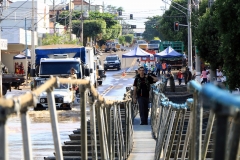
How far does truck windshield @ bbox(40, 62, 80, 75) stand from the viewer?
2921 centimetres

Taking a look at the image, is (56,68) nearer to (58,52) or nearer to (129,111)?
(58,52)

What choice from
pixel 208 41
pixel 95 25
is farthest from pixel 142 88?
pixel 95 25

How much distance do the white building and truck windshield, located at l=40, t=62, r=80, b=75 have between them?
30.8 m

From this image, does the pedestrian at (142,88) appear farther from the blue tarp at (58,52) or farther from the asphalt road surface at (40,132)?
the blue tarp at (58,52)

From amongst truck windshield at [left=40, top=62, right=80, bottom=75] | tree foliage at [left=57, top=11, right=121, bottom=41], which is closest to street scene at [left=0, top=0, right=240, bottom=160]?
truck windshield at [left=40, top=62, right=80, bottom=75]

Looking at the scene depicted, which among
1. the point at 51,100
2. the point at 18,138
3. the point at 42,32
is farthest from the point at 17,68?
the point at 51,100

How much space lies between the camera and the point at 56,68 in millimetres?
29312

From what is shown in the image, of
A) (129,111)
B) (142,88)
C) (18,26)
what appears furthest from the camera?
(18,26)

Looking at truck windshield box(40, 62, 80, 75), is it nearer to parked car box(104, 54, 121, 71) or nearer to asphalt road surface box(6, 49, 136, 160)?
asphalt road surface box(6, 49, 136, 160)

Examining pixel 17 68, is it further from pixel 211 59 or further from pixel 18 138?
pixel 18 138

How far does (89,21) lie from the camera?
114m

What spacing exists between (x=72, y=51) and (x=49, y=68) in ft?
13.0

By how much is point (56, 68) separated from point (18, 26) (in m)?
43.0

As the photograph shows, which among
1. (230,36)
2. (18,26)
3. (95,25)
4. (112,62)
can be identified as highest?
(95,25)
